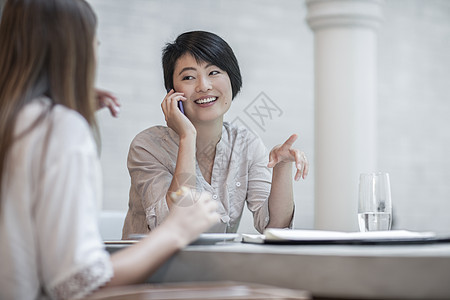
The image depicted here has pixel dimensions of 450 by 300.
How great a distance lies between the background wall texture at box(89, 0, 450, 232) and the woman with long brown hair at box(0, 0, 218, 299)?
9.07ft

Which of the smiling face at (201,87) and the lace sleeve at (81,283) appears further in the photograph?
the smiling face at (201,87)

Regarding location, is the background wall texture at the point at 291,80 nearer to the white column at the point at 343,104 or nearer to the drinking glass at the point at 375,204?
the white column at the point at 343,104

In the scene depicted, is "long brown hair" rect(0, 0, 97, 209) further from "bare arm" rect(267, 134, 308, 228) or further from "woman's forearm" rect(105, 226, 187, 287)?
"bare arm" rect(267, 134, 308, 228)

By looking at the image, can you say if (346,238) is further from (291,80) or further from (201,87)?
(291,80)

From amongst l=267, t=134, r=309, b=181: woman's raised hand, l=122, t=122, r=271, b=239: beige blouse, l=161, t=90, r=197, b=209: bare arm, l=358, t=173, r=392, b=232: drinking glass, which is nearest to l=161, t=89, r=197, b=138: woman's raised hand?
l=161, t=90, r=197, b=209: bare arm

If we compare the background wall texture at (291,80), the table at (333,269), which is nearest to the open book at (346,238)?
the table at (333,269)

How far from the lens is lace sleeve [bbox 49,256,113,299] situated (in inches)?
37.6

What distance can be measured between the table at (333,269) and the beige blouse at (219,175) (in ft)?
3.03

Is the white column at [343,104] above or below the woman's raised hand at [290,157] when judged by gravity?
above

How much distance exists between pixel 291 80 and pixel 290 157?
3.05m

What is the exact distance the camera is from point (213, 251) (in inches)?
42.4

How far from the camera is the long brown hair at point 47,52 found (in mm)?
1081

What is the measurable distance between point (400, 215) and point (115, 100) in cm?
456

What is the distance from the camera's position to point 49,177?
973 mm
